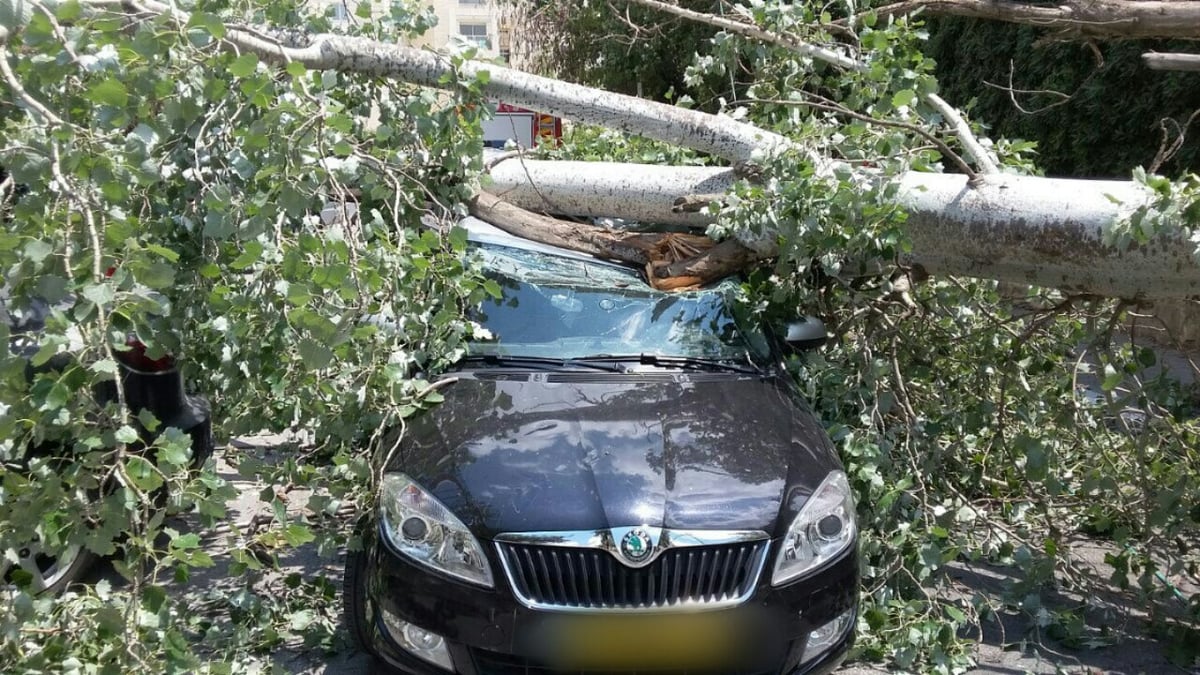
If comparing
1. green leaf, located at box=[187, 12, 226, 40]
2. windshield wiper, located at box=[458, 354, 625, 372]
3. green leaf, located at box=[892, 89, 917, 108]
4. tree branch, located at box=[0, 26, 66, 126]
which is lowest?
windshield wiper, located at box=[458, 354, 625, 372]

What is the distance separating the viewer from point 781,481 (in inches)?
148

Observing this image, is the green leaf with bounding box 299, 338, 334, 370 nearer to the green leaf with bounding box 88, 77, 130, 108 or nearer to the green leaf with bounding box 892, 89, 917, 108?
the green leaf with bounding box 88, 77, 130, 108

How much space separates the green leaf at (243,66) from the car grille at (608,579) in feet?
5.51

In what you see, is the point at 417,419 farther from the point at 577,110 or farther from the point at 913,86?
the point at 913,86

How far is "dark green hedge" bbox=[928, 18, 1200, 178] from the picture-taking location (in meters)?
10.1

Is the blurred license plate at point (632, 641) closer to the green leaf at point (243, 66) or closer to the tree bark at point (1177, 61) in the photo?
the green leaf at point (243, 66)

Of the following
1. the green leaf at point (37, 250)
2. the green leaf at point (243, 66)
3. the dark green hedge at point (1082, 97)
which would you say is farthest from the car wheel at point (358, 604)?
the dark green hedge at point (1082, 97)

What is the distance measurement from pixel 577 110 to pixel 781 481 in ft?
7.97

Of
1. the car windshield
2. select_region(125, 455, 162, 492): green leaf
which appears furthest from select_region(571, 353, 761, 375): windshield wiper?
select_region(125, 455, 162, 492): green leaf

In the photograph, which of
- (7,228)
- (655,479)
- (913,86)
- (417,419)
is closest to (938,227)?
(913,86)

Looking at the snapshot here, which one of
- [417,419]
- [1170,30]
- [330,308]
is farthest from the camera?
→ [1170,30]

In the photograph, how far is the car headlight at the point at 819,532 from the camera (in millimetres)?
3582

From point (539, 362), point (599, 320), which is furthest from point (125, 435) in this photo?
point (599, 320)

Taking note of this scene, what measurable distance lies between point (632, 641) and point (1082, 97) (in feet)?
31.5
